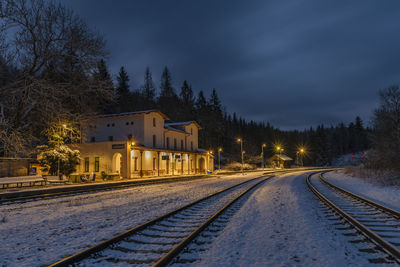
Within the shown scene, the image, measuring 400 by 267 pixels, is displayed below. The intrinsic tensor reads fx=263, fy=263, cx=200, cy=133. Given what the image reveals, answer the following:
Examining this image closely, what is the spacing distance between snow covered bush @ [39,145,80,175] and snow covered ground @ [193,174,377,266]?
23743mm

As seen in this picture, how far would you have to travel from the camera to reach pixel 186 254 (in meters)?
4.87

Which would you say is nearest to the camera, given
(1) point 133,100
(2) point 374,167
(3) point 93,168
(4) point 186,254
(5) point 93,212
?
(4) point 186,254

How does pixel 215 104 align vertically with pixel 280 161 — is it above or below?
above

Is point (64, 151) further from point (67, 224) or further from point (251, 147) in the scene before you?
point (251, 147)

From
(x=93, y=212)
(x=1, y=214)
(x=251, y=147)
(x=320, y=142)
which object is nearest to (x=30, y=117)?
(x=1, y=214)

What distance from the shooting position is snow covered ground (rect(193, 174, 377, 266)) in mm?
4582

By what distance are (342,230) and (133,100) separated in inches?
2561

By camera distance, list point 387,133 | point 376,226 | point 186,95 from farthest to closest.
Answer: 1. point 186,95
2. point 387,133
3. point 376,226

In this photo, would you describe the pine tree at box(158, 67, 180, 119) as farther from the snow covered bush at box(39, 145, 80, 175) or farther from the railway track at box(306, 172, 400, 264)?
the railway track at box(306, 172, 400, 264)

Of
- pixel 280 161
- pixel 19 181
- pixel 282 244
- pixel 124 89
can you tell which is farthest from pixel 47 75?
pixel 280 161

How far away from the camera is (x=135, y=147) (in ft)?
104

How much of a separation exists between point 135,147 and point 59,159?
835 cm

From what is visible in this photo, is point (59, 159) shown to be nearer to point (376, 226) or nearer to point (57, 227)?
point (57, 227)

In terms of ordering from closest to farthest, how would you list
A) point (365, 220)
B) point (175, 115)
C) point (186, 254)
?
point (186, 254) < point (365, 220) < point (175, 115)
